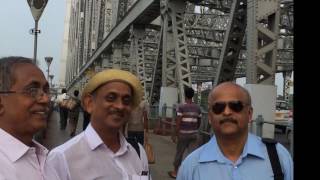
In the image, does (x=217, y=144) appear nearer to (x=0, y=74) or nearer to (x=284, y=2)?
(x=0, y=74)

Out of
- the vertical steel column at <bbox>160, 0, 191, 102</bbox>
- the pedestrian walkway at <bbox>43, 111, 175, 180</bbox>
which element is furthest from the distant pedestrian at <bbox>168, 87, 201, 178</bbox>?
the vertical steel column at <bbox>160, 0, 191, 102</bbox>

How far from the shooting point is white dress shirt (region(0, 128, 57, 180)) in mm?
1837

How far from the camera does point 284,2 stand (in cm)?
2355

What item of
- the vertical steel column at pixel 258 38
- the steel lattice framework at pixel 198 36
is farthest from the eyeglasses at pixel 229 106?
the vertical steel column at pixel 258 38

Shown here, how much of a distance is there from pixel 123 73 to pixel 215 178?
Result: 2.12ft

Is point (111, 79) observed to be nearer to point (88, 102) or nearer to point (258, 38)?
point (88, 102)

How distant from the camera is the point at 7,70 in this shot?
6.80 feet

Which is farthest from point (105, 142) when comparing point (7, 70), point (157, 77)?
point (157, 77)

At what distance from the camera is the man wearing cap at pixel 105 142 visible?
2.37 metres

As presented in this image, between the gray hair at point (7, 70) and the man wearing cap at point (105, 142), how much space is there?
420mm

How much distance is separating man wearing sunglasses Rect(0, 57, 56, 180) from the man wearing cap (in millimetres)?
240

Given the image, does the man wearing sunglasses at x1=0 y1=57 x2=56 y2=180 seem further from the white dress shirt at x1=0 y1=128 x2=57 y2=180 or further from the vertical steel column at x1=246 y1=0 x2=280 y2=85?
the vertical steel column at x1=246 y1=0 x2=280 y2=85

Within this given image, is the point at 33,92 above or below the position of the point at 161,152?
above

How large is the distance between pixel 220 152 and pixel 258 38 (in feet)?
28.1
